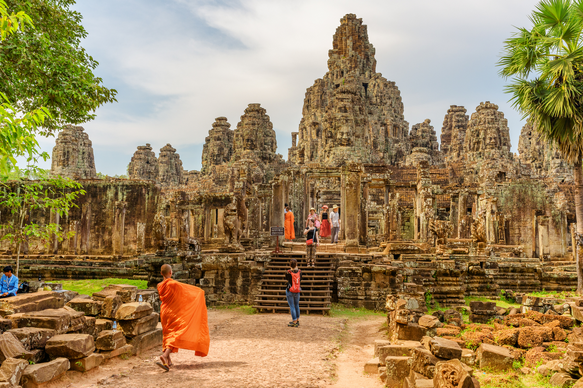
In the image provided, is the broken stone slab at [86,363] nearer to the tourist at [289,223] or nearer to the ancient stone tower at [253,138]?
the tourist at [289,223]

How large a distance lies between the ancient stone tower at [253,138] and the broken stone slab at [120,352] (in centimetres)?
3252

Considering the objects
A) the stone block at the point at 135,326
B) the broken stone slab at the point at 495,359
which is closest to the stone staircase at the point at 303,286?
the stone block at the point at 135,326

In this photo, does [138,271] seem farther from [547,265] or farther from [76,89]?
Result: [547,265]

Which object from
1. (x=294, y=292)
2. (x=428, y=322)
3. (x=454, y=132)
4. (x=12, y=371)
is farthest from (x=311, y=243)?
(x=454, y=132)

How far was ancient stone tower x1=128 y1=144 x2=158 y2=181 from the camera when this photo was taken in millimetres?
47156

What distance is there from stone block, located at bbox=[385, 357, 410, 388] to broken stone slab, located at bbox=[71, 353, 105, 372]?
3.98m

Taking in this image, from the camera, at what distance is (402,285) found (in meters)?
11.9

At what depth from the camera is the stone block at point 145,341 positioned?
701 centimetres

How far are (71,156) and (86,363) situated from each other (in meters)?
34.2

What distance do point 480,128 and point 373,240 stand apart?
20455 mm

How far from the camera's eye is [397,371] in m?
5.61

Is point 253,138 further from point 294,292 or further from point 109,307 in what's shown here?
point 109,307

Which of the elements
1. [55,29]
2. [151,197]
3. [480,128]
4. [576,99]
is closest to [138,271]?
[151,197]

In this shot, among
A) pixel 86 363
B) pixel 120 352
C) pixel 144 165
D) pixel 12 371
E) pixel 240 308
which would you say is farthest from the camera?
pixel 144 165
